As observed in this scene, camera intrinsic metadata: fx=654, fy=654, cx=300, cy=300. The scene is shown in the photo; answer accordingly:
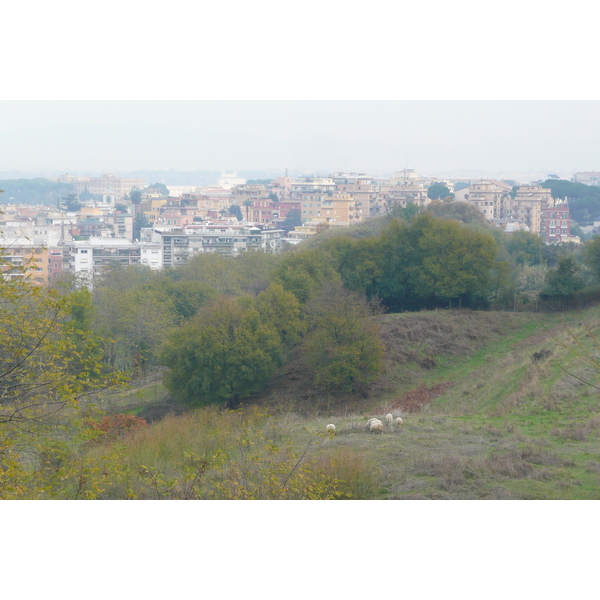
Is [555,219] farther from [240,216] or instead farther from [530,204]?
[240,216]

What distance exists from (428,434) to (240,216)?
85166 millimetres

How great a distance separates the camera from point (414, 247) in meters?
24.6

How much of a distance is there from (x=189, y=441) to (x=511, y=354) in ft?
39.0

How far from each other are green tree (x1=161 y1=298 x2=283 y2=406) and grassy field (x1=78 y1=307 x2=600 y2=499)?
2.53 feet

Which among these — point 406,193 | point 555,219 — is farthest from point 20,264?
point 406,193

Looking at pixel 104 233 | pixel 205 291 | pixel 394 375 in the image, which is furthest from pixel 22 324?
pixel 104 233

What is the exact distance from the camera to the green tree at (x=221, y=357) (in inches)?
703

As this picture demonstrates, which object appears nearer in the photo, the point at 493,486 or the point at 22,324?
the point at 22,324

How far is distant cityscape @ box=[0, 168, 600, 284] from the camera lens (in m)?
57.0

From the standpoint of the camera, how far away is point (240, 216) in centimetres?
9288

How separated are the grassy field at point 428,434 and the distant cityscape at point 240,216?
22.5m

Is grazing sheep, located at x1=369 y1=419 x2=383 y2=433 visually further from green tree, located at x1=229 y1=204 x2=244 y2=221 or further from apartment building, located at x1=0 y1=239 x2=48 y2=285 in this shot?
green tree, located at x1=229 y1=204 x2=244 y2=221

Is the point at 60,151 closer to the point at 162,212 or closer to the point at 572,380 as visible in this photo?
the point at 162,212

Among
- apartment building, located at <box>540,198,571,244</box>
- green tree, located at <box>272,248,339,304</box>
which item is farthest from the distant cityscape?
green tree, located at <box>272,248,339,304</box>
